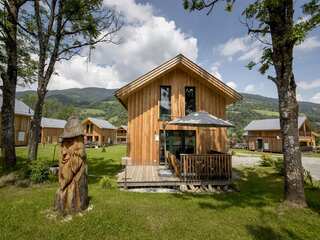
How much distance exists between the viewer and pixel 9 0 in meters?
9.16

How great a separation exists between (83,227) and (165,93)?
932 centimetres

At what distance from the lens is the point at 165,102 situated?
12.4 metres

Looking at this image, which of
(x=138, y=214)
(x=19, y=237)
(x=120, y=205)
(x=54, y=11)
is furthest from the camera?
(x=54, y=11)

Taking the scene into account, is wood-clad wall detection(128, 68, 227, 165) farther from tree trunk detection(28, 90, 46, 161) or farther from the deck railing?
tree trunk detection(28, 90, 46, 161)

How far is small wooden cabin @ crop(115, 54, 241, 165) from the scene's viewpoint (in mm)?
11805

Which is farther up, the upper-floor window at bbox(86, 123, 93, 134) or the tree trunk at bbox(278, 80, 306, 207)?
the upper-floor window at bbox(86, 123, 93, 134)

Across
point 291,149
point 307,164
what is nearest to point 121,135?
point 307,164

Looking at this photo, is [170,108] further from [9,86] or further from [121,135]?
[121,135]

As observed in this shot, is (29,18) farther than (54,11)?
Yes

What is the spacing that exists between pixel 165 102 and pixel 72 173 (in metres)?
8.09

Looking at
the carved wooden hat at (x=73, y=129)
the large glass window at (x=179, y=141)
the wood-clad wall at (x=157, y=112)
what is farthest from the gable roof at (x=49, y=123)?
the carved wooden hat at (x=73, y=129)

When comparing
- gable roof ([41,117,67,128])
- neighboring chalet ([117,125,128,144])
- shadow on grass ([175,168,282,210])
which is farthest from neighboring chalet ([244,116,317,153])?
gable roof ([41,117,67,128])

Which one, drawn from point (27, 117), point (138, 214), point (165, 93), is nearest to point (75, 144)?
point (138, 214)

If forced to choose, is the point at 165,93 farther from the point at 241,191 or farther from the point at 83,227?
the point at 83,227
